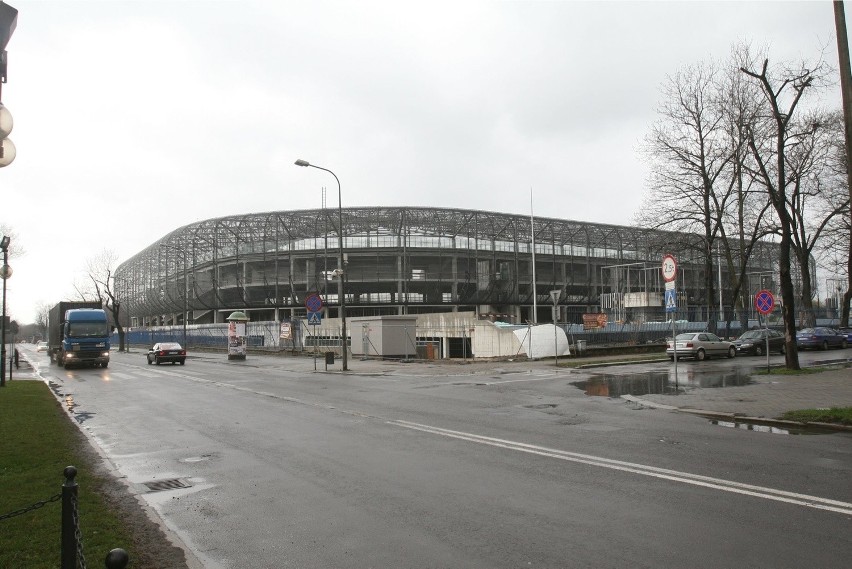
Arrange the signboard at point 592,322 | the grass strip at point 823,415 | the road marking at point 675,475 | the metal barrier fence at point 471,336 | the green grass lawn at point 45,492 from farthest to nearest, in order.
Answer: the signboard at point 592,322 → the metal barrier fence at point 471,336 → the grass strip at point 823,415 → the road marking at point 675,475 → the green grass lawn at point 45,492

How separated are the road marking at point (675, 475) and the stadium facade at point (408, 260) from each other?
61897 mm

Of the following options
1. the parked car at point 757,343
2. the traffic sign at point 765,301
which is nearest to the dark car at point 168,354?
the traffic sign at point 765,301

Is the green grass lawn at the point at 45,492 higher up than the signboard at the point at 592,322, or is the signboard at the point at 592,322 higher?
the signboard at the point at 592,322

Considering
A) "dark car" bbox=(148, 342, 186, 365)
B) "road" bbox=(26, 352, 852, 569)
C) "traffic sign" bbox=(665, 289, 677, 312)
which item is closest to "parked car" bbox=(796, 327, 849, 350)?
"traffic sign" bbox=(665, 289, 677, 312)

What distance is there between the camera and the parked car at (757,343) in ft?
103

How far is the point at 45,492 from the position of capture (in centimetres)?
638

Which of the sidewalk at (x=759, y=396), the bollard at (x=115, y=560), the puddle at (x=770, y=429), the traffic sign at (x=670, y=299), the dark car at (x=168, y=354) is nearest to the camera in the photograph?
the bollard at (x=115, y=560)

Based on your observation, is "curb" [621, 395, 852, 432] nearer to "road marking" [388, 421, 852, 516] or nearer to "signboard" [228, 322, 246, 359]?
"road marking" [388, 421, 852, 516]

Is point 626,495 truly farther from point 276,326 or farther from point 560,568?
point 276,326

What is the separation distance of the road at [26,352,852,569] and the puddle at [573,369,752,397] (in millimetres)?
3536

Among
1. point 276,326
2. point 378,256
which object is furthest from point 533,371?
point 378,256

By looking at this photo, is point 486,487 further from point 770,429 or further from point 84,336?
point 84,336

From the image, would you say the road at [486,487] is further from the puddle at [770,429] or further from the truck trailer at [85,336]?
the truck trailer at [85,336]

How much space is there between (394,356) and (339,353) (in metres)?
6.67
